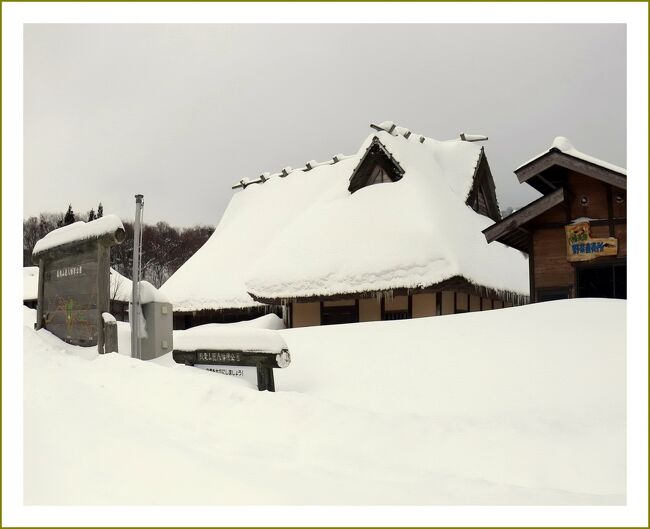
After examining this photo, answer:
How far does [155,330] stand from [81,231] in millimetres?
2176

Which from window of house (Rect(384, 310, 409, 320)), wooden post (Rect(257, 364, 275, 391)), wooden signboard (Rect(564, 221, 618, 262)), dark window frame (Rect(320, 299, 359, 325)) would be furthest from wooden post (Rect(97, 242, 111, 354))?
wooden signboard (Rect(564, 221, 618, 262))

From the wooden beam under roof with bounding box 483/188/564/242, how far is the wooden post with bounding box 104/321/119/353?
25.9 feet

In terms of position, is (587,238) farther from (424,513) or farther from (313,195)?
(313,195)

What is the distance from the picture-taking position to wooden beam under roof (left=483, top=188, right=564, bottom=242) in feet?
38.3

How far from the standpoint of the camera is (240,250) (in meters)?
20.3

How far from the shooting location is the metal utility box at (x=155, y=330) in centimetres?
999

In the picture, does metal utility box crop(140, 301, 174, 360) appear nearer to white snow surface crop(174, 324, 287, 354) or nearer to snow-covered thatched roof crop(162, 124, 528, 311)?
white snow surface crop(174, 324, 287, 354)

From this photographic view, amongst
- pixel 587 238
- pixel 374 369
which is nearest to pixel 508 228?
pixel 587 238

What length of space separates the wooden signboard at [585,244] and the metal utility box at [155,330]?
8.25 meters

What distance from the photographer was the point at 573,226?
38.7 ft

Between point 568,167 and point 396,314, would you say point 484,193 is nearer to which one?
point 396,314

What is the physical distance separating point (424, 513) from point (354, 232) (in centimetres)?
1219

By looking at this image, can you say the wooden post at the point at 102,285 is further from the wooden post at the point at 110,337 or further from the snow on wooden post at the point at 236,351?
the snow on wooden post at the point at 236,351

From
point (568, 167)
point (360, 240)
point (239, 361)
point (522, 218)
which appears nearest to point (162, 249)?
point (360, 240)
